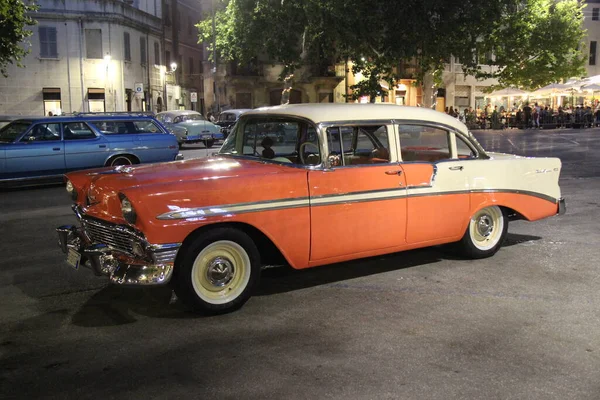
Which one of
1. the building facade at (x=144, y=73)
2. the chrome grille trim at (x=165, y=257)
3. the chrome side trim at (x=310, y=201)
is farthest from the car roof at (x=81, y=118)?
the building facade at (x=144, y=73)

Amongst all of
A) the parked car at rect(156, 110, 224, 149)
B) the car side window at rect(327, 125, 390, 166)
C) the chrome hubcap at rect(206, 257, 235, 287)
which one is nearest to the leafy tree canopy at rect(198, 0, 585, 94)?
the parked car at rect(156, 110, 224, 149)

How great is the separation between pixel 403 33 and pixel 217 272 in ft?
89.7

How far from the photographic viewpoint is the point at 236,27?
121 ft

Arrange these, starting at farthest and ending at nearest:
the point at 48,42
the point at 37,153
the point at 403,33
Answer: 1. the point at 48,42
2. the point at 403,33
3. the point at 37,153

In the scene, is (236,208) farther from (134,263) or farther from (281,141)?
(281,141)

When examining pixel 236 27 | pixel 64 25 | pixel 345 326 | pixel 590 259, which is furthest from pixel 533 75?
pixel 345 326

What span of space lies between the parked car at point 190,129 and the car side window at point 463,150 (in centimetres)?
1892

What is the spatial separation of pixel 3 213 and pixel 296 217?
675cm

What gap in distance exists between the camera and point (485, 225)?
670 centimetres

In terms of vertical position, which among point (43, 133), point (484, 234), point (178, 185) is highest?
point (43, 133)

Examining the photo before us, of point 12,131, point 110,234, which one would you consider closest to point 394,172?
point 110,234

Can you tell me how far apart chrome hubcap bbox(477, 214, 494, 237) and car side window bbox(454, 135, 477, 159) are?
2.23 ft

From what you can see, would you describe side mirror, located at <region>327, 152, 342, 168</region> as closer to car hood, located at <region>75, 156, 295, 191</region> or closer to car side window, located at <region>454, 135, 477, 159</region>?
car hood, located at <region>75, 156, 295, 191</region>

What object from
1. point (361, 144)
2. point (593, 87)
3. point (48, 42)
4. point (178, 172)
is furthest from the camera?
point (48, 42)
